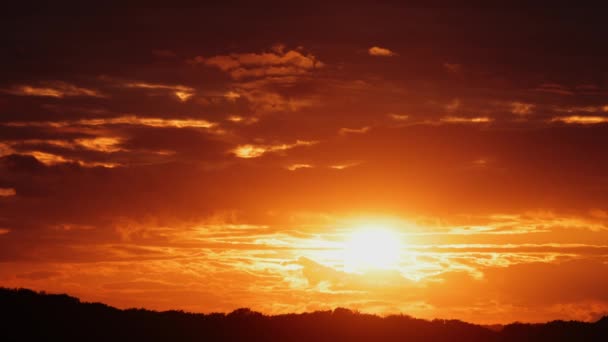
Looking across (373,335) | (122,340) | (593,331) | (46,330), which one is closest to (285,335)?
(373,335)

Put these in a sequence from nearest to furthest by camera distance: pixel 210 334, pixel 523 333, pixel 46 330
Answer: pixel 46 330 < pixel 210 334 < pixel 523 333

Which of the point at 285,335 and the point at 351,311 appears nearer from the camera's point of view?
the point at 285,335

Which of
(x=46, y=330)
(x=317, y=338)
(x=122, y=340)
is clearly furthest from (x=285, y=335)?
(x=46, y=330)

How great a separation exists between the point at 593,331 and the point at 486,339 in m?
6.09

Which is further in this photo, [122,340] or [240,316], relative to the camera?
[240,316]

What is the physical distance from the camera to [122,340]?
43.6m

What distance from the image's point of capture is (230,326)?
154ft

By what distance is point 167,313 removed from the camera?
47.8m

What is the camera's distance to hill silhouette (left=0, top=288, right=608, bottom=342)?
43875mm

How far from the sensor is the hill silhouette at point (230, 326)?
144 ft

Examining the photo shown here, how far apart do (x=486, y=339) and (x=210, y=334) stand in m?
14.1

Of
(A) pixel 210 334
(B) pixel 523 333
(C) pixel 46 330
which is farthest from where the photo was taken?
(B) pixel 523 333

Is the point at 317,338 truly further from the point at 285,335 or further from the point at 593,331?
the point at 593,331

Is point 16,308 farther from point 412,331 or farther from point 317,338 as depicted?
point 412,331
